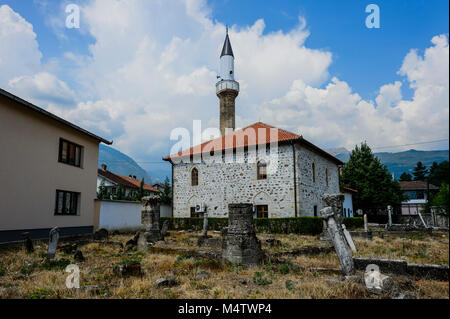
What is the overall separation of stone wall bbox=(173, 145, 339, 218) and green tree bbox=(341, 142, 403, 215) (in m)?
10.5

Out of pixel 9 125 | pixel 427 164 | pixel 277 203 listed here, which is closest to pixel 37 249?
pixel 9 125

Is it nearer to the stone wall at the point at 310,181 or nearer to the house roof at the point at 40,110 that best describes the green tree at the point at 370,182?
the stone wall at the point at 310,181

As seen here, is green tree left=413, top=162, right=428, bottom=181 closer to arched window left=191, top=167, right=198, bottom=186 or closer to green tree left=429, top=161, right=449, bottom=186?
green tree left=429, top=161, right=449, bottom=186

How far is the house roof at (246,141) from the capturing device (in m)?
19.8

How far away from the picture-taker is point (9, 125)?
1109 cm

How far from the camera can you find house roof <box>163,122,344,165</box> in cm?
1981

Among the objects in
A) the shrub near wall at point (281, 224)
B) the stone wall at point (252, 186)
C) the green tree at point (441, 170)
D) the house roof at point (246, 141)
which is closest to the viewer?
the green tree at point (441, 170)

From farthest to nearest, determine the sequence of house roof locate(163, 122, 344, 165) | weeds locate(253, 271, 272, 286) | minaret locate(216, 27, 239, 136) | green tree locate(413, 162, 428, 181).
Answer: minaret locate(216, 27, 239, 136) → house roof locate(163, 122, 344, 165) → weeds locate(253, 271, 272, 286) → green tree locate(413, 162, 428, 181)

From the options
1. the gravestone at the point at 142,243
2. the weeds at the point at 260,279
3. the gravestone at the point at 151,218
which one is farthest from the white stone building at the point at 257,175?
the weeds at the point at 260,279

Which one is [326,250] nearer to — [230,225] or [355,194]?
[230,225]

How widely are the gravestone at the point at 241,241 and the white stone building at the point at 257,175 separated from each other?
1152cm

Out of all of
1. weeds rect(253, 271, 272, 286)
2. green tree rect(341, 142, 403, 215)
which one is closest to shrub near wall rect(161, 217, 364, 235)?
weeds rect(253, 271, 272, 286)

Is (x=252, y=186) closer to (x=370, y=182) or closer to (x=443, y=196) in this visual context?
(x=443, y=196)

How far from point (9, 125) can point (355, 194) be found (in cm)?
3329
